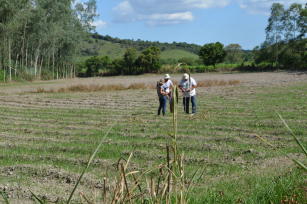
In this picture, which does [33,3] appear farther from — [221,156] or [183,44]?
[183,44]

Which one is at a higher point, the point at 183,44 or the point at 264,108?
the point at 183,44

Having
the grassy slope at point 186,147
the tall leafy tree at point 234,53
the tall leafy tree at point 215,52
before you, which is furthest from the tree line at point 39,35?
the tall leafy tree at point 234,53

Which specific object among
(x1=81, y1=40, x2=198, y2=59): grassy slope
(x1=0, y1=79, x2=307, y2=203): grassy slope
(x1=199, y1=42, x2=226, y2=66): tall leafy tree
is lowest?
(x1=0, y1=79, x2=307, y2=203): grassy slope

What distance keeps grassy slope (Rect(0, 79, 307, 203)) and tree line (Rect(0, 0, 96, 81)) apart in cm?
2423

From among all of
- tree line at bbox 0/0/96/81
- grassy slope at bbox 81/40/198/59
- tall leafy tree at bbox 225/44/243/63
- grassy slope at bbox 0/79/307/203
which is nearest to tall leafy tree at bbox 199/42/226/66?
tall leafy tree at bbox 225/44/243/63

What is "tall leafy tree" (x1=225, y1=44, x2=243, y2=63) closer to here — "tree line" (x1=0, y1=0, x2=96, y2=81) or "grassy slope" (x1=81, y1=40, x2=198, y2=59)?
"grassy slope" (x1=81, y1=40, x2=198, y2=59)

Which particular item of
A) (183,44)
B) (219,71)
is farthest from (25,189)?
(183,44)

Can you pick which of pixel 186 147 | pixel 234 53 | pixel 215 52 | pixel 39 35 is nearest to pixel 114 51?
pixel 234 53

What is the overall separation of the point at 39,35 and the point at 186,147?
53.0 metres

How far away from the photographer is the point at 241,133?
1260 centimetres

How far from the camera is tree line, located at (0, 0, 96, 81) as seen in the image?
164 feet

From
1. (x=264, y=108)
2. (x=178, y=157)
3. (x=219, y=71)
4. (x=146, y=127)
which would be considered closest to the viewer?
(x=178, y=157)

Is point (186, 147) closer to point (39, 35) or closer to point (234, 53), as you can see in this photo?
point (39, 35)

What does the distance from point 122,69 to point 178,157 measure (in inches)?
3705
